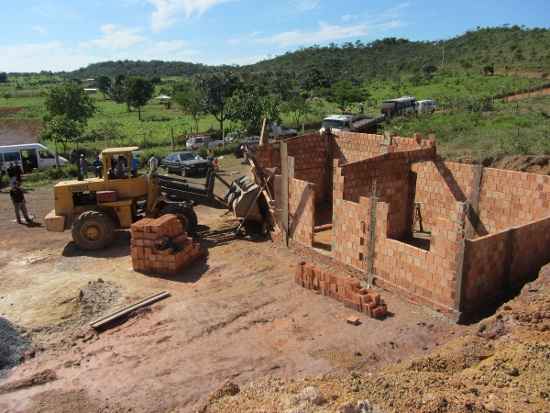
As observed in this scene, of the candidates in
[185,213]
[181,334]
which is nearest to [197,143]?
[185,213]

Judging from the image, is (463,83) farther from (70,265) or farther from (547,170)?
(70,265)

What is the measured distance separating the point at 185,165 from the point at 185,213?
9.91m

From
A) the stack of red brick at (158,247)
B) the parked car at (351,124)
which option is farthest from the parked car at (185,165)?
the stack of red brick at (158,247)

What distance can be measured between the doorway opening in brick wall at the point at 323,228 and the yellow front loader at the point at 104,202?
12.2ft

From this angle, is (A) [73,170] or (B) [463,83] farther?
(B) [463,83]

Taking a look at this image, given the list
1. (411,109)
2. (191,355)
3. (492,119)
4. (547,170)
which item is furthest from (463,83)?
(191,355)

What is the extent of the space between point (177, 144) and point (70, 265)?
21.0m

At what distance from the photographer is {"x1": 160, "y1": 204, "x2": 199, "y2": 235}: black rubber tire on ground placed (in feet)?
44.8

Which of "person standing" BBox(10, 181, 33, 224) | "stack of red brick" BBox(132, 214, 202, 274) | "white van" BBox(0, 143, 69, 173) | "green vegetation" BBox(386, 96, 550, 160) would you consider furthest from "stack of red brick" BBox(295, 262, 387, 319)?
"white van" BBox(0, 143, 69, 173)

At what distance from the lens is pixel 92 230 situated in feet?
43.7

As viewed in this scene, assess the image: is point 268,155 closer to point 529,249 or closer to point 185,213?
point 185,213

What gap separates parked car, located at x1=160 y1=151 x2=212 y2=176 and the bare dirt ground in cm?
1093

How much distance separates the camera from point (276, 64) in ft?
392

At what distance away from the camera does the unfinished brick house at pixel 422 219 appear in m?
9.12
